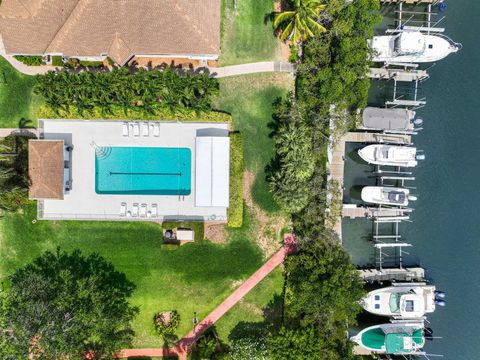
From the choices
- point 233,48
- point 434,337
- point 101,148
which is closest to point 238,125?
point 233,48

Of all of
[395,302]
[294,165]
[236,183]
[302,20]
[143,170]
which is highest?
[302,20]

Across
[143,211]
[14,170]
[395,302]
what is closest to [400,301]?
[395,302]

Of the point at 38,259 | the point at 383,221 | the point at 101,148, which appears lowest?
the point at 38,259

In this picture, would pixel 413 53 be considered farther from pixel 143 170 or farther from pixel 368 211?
pixel 143 170

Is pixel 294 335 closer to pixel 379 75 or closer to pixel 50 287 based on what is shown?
pixel 50 287

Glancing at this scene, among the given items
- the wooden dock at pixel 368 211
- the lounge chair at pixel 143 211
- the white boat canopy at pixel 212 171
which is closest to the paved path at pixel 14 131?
the lounge chair at pixel 143 211

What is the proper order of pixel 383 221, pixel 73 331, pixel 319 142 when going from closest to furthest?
pixel 73 331 → pixel 319 142 → pixel 383 221
